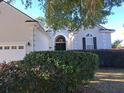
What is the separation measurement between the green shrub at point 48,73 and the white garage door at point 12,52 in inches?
554

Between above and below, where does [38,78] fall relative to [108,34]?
below

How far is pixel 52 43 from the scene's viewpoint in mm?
43469

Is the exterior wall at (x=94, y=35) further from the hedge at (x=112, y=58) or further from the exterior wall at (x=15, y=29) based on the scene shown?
the exterior wall at (x=15, y=29)

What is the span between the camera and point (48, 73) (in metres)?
10.2

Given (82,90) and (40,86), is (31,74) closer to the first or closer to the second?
(40,86)

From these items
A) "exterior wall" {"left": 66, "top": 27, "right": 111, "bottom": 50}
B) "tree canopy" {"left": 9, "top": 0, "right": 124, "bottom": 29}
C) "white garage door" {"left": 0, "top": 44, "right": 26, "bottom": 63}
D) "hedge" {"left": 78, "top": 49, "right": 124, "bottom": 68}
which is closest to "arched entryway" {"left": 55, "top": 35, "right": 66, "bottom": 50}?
"exterior wall" {"left": 66, "top": 27, "right": 111, "bottom": 50}

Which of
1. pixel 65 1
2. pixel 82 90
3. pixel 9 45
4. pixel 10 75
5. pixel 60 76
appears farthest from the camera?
pixel 9 45

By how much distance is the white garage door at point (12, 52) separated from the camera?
26391mm

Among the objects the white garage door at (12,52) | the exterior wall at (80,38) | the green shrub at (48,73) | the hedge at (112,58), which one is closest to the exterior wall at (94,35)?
the exterior wall at (80,38)

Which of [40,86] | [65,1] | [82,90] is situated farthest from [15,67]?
[65,1]

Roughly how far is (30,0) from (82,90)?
5.69 metres

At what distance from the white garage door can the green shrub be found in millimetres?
14062

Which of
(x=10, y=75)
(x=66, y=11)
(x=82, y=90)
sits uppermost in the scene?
(x=66, y=11)

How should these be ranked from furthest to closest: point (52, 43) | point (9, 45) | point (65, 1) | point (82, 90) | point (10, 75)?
point (52, 43)
point (9, 45)
point (65, 1)
point (82, 90)
point (10, 75)
